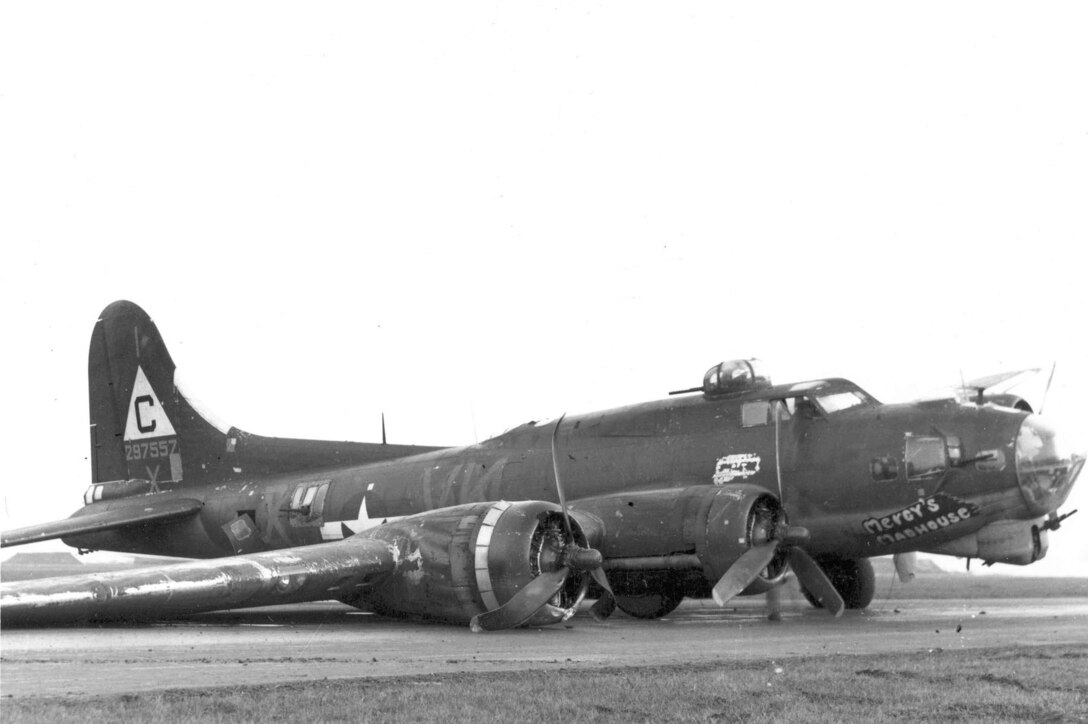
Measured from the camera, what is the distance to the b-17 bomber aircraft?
48.9 ft

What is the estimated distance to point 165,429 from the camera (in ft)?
84.0

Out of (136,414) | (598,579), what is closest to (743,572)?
(598,579)

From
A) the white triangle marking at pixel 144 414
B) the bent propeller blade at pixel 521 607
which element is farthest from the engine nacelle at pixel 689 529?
the white triangle marking at pixel 144 414

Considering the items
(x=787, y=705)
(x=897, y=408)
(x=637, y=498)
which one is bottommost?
(x=787, y=705)

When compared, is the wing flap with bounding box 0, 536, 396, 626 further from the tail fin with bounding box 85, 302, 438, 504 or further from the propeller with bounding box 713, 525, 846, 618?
the tail fin with bounding box 85, 302, 438, 504

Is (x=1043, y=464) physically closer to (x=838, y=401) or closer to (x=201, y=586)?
(x=838, y=401)

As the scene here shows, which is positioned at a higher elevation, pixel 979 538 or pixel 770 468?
pixel 770 468

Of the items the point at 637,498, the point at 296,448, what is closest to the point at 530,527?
the point at 637,498

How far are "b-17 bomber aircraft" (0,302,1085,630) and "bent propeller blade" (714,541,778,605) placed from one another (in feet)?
0.10

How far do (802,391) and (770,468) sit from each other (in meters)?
1.38

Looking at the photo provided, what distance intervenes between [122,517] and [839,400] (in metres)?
15.1

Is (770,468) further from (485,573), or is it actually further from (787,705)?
(787,705)

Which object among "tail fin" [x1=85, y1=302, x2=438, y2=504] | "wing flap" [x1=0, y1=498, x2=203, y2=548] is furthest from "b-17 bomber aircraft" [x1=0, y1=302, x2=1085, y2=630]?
"tail fin" [x1=85, y1=302, x2=438, y2=504]

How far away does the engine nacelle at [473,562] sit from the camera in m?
15.0
